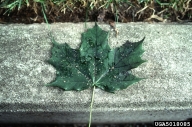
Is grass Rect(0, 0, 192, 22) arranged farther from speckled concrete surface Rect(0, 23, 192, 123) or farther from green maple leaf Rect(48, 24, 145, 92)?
green maple leaf Rect(48, 24, 145, 92)

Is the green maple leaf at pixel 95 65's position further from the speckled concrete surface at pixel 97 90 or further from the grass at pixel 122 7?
the grass at pixel 122 7

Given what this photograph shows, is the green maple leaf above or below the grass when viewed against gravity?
below

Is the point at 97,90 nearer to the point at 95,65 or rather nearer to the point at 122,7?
the point at 95,65

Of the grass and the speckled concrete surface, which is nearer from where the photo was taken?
the speckled concrete surface

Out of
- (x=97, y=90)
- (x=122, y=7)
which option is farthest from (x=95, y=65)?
(x=122, y=7)

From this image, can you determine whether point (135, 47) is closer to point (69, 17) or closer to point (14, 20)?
point (69, 17)

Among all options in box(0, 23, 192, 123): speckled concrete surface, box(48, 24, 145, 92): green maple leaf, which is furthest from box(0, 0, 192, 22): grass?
box(48, 24, 145, 92): green maple leaf
